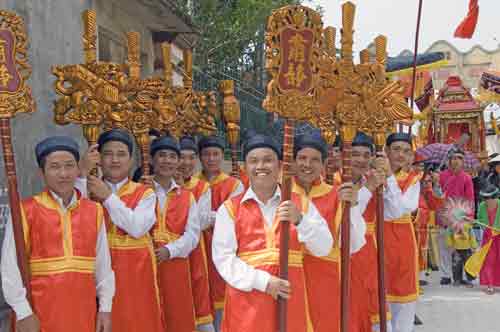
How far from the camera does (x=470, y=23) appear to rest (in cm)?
888

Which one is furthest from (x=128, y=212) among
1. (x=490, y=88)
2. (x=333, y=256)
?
(x=490, y=88)

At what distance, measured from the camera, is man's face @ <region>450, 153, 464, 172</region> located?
30.0 feet

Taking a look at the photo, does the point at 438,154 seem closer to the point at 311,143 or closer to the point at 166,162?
the point at 166,162

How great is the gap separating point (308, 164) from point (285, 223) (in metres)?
0.62

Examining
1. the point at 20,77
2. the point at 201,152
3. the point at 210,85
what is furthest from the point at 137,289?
the point at 210,85

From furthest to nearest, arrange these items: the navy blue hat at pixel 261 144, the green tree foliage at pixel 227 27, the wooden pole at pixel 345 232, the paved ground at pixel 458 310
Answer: the green tree foliage at pixel 227 27 < the paved ground at pixel 458 310 < the wooden pole at pixel 345 232 < the navy blue hat at pixel 261 144

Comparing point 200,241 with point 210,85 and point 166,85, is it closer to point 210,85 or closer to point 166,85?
point 166,85

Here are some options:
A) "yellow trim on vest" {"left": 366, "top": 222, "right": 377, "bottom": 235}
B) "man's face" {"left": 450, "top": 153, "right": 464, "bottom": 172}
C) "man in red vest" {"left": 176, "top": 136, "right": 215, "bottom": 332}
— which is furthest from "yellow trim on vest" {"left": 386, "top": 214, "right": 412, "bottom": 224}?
"man's face" {"left": 450, "top": 153, "right": 464, "bottom": 172}

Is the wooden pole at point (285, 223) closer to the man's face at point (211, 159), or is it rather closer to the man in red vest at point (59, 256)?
the man in red vest at point (59, 256)

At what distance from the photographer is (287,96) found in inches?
128

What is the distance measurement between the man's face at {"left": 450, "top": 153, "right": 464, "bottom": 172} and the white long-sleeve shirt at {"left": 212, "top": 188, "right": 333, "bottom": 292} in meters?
6.30

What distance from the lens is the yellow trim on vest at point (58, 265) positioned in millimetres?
3184

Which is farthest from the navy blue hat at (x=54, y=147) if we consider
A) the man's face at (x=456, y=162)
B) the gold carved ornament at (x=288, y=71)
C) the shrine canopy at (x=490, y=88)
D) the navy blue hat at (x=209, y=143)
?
the shrine canopy at (x=490, y=88)

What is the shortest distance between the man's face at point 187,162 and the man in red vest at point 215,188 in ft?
0.78
